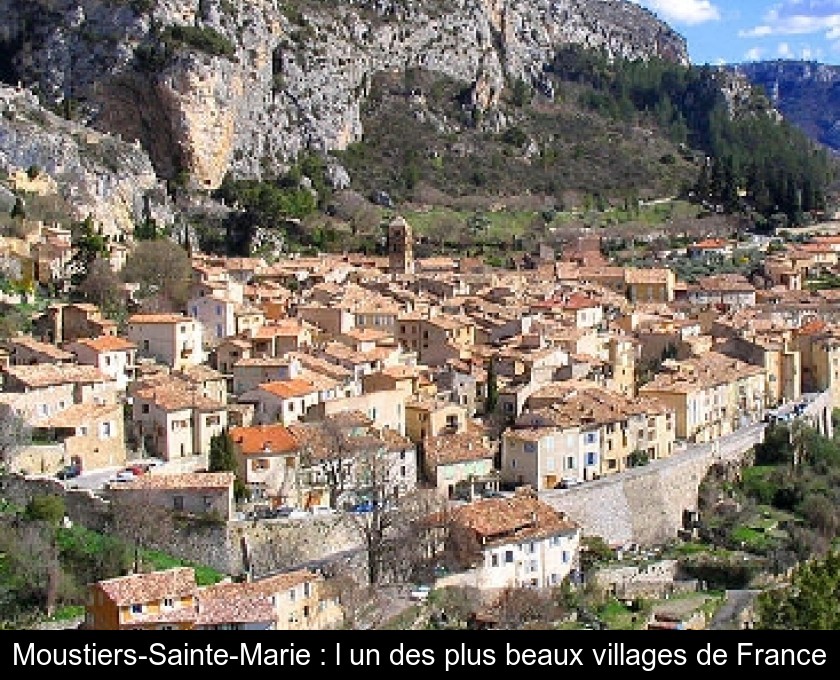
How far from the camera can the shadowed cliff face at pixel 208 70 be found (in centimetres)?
5997

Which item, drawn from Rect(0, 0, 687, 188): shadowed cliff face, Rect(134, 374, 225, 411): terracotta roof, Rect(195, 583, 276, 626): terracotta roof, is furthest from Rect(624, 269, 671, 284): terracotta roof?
Rect(195, 583, 276, 626): terracotta roof

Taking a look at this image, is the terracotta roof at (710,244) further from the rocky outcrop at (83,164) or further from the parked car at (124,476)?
the parked car at (124,476)

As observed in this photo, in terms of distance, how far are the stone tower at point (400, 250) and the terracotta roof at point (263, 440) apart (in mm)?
22486

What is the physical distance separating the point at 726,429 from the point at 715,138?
5823 centimetres

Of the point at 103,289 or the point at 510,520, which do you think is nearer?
the point at 510,520

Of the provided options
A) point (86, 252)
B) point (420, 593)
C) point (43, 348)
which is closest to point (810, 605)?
point (420, 593)

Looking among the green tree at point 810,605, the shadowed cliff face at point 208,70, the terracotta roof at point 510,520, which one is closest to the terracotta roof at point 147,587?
the terracotta roof at point 510,520

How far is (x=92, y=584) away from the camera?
898 inches

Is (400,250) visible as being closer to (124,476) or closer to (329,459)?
(329,459)

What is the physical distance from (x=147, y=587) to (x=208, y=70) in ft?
135

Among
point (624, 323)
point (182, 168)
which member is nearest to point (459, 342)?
point (624, 323)

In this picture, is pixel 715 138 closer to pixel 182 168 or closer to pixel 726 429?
pixel 182 168

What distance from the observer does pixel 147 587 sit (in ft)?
70.3
